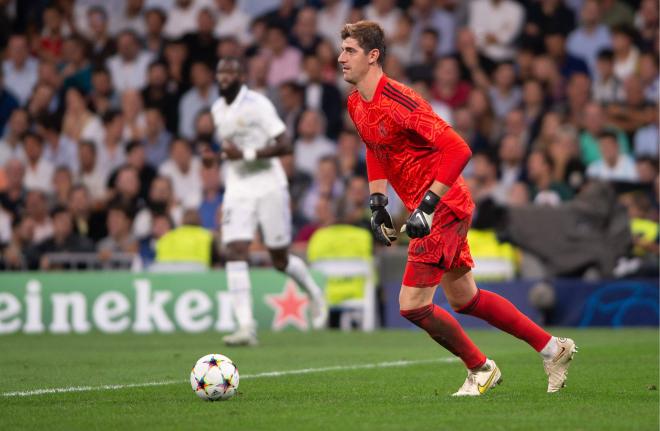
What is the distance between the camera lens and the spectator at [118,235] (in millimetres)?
18031

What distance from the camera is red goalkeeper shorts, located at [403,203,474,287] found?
7.52m

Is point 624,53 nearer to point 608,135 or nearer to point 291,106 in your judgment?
point 608,135

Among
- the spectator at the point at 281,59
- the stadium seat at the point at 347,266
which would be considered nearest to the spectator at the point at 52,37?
the spectator at the point at 281,59

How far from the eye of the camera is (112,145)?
65.6 feet

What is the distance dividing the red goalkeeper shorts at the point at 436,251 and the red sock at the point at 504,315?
0.36 metres

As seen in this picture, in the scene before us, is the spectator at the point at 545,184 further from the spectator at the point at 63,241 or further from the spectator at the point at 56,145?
the spectator at the point at 56,145

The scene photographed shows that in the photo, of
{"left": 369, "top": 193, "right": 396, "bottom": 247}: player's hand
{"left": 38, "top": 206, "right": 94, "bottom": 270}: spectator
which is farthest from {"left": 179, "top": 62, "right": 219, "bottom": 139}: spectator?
{"left": 369, "top": 193, "right": 396, "bottom": 247}: player's hand

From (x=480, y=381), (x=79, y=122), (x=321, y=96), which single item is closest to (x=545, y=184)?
(x=321, y=96)

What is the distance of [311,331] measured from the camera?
51.6 feet

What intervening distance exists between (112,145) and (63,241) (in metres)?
2.48

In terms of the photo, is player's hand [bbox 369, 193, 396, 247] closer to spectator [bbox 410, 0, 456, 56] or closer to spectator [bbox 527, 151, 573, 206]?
spectator [bbox 527, 151, 573, 206]

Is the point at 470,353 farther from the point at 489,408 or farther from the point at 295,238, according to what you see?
the point at 295,238

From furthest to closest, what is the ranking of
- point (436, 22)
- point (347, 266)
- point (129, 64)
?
point (129, 64), point (436, 22), point (347, 266)

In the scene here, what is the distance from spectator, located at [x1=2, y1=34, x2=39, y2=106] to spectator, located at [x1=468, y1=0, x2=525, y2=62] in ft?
24.2
